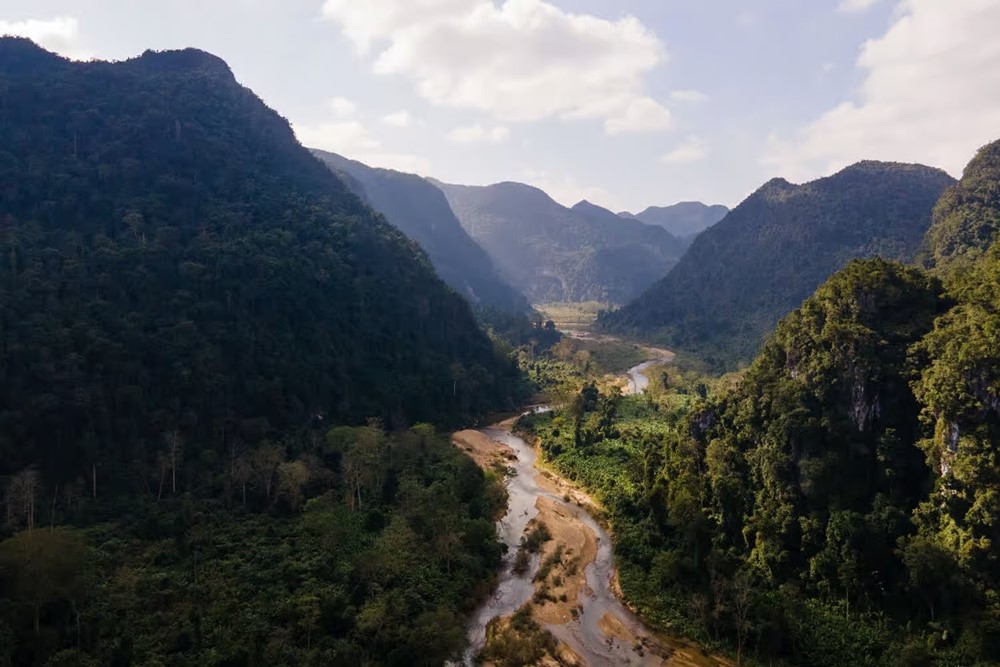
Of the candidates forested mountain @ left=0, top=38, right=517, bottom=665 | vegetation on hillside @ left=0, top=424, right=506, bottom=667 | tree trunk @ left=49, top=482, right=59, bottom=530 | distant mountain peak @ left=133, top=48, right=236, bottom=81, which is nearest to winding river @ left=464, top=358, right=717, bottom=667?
vegetation on hillside @ left=0, top=424, right=506, bottom=667

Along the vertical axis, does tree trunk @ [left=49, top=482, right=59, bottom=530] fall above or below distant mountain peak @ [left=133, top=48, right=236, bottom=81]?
below

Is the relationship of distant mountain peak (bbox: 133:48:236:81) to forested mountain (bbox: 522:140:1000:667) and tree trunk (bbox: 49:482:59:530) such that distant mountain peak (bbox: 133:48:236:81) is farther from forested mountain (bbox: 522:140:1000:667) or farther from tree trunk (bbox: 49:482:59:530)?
forested mountain (bbox: 522:140:1000:667)

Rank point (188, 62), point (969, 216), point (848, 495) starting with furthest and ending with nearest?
point (188, 62) < point (969, 216) < point (848, 495)

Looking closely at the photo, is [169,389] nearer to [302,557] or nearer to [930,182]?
[302,557]

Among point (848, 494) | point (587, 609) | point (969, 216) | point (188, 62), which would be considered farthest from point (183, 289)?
point (969, 216)

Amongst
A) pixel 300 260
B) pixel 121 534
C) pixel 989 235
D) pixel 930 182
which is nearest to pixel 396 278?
pixel 300 260

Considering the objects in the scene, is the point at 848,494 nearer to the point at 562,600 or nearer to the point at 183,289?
the point at 562,600
